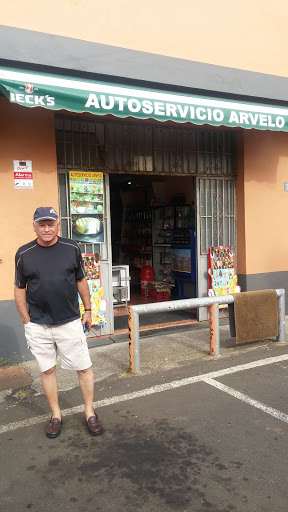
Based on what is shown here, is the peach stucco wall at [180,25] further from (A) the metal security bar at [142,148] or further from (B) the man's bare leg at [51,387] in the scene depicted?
(B) the man's bare leg at [51,387]

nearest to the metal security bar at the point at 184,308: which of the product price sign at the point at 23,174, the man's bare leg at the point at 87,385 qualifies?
the man's bare leg at the point at 87,385

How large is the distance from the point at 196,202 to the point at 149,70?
2.35 m

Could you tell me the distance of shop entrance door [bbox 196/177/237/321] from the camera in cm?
691

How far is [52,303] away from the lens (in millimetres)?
3275

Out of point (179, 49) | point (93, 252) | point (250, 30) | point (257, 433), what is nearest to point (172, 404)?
point (257, 433)

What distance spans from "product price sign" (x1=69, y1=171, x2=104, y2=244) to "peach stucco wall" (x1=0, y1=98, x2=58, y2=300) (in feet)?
1.45

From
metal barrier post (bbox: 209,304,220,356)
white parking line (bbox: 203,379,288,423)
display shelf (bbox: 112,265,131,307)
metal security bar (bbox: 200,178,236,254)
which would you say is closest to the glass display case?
display shelf (bbox: 112,265,131,307)

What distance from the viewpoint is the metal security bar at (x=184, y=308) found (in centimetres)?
459

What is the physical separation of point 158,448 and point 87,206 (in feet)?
11.9

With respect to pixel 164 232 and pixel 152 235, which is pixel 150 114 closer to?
pixel 164 232

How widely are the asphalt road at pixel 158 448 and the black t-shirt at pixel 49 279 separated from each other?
1.03 m

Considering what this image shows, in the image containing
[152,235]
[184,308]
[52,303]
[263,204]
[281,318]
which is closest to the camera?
[52,303]

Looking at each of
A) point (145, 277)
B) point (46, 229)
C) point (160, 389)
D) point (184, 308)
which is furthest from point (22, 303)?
point (145, 277)

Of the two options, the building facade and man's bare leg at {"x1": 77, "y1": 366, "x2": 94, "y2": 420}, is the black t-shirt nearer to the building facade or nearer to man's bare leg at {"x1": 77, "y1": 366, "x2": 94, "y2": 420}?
man's bare leg at {"x1": 77, "y1": 366, "x2": 94, "y2": 420}
